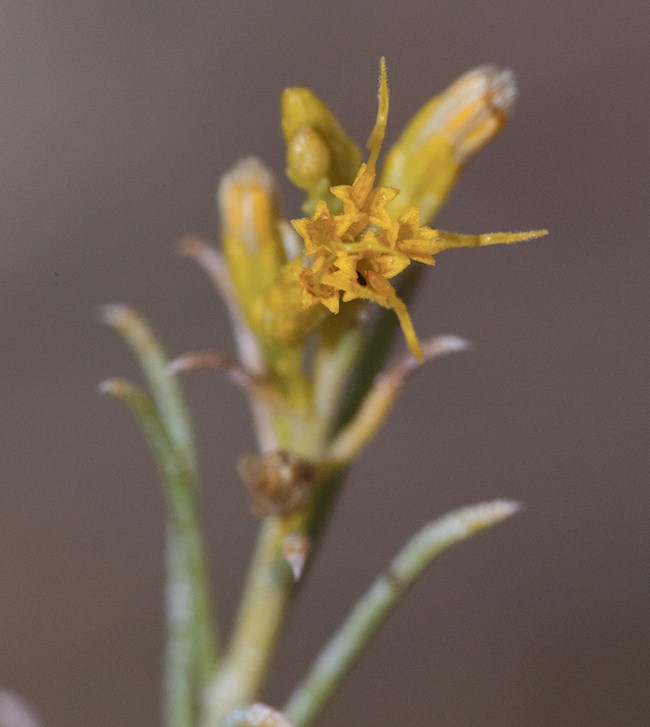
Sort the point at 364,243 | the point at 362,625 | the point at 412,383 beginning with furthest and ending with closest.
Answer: the point at 412,383 < the point at 362,625 < the point at 364,243

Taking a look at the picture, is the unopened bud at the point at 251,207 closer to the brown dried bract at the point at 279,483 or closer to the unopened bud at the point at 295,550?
the brown dried bract at the point at 279,483

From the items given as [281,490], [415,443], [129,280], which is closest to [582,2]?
[415,443]

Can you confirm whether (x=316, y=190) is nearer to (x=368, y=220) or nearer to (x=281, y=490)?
Answer: (x=368, y=220)

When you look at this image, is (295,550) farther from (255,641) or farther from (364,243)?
(364,243)

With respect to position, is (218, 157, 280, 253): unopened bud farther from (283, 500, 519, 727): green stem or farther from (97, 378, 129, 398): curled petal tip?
(283, 500, 519, 727): green stem

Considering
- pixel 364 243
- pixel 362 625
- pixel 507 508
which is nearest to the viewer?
pixel 364 243

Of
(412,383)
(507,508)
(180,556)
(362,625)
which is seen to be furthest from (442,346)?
(412,383)

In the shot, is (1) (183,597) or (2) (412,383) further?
(2) (412,383)

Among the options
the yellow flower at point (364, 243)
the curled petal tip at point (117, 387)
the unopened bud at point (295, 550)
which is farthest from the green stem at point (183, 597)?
the yellow flower at point (364, 243)
